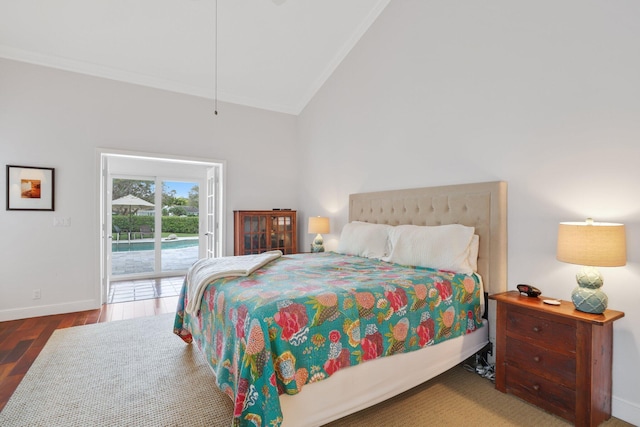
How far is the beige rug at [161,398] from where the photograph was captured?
6.12 feet

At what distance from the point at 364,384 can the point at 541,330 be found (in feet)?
3.90

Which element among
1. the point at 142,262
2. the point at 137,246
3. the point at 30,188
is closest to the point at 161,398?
the point at 30,188

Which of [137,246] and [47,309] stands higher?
[137,246]

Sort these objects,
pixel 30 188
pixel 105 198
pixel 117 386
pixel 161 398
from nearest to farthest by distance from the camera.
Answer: pixel 161 398
pixel 117 386
pixel 30 188
pixel 105 198

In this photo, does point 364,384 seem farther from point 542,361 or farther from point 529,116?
point 529,116

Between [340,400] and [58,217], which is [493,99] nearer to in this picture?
[340,400]

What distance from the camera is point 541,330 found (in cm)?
199

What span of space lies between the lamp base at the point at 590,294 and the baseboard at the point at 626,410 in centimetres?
62

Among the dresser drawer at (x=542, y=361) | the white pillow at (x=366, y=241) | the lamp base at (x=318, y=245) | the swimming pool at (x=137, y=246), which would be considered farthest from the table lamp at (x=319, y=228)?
the swimming pool at (x=137, y=246)

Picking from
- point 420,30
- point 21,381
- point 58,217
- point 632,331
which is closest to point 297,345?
point 632,331

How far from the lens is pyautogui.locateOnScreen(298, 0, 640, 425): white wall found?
1.92m

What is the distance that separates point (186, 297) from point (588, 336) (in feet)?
9.62

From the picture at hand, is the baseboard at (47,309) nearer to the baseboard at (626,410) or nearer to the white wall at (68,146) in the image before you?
the white wall at (68,146)

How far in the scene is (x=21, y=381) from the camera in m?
2.25
